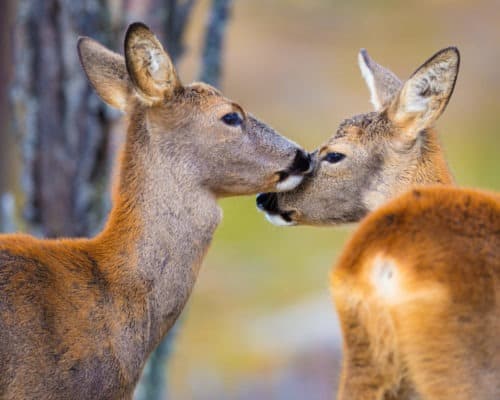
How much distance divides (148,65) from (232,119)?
59 cm

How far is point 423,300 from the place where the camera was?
195 inches

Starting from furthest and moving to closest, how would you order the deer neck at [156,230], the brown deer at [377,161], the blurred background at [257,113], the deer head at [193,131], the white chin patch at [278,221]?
the blurred background at [257,113] < the white chin patch at [278,221] < the brown deer at [377,161] < the deer head at [193,131] < the deer neck at [156,230]

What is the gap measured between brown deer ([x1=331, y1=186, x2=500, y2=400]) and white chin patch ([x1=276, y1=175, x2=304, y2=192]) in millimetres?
1636

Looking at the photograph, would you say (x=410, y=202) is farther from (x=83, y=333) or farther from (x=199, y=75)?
(x=199, y=75)

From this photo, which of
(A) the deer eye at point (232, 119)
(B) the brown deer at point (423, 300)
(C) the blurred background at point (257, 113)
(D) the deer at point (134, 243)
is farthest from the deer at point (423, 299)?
(C) the blurred background at point (257, 113)

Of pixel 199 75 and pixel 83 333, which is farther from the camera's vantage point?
pixel 199 75

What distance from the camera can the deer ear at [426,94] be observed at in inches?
275

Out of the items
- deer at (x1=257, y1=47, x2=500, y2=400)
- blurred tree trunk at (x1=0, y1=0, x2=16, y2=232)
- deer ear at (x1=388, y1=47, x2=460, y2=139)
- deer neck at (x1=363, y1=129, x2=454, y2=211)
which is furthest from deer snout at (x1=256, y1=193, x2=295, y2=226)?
blurred tree trunk at (x1=0, y1=0, x2=16, y2=232)

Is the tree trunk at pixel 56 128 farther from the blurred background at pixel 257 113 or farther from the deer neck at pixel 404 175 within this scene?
the deer neck at pixel 404 175

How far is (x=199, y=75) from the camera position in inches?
401

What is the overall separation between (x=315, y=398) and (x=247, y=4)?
59.0 ft

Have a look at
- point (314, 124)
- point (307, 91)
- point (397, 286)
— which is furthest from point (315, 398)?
point (307, 91)

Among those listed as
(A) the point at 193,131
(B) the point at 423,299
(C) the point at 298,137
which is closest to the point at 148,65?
(A) the point at 193,131

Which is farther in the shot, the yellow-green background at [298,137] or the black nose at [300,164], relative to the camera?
the yellow-green background at [298,137]
